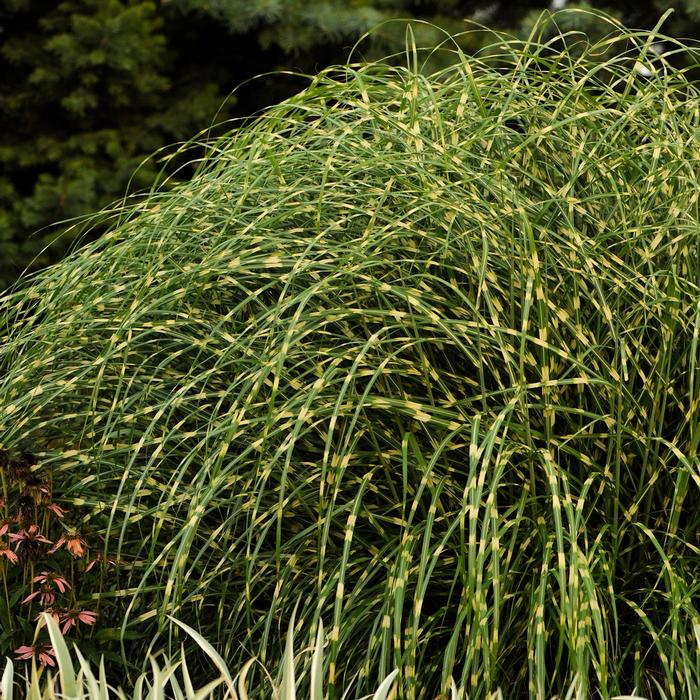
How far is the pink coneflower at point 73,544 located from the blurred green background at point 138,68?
13.5 feet

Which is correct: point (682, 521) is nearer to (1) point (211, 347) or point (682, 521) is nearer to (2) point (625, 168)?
(2) point (625, 168)

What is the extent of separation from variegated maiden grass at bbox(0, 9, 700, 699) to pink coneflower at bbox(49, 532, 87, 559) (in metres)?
0.12

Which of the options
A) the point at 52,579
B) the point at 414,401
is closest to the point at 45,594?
the point at 52,579

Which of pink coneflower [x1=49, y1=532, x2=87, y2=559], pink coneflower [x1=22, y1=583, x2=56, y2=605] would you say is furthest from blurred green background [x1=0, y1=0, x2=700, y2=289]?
pink coneflower [x1=22, y1=583, x2=56, y2=605]

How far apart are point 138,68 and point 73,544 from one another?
5.13 meters

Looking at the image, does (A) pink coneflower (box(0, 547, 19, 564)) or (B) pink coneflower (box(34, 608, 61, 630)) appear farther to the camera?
(A) pink coneflower (box(0, 547, 19, 564))

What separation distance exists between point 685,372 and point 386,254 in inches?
32.8

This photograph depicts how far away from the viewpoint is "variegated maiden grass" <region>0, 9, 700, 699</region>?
92.0 inches

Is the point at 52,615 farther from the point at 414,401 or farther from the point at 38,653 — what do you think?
the point at 414,401

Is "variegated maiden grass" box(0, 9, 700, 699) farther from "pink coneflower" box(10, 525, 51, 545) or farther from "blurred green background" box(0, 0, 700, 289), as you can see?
"blurred green background" box(0, 0, 700, 289)

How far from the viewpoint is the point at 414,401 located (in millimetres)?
2676

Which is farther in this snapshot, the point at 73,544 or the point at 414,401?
the point at 414,401

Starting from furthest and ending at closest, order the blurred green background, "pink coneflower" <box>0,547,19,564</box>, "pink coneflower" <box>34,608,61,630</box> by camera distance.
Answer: the blurred green background, "pink coneflower" <box>0,547,19,564</box>, "pink coneflower" <box>34,608,61,630</box>

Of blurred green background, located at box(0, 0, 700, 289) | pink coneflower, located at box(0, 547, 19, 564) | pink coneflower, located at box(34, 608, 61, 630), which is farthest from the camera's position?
blurred green background, located at box(0, 0, 700, 289)
